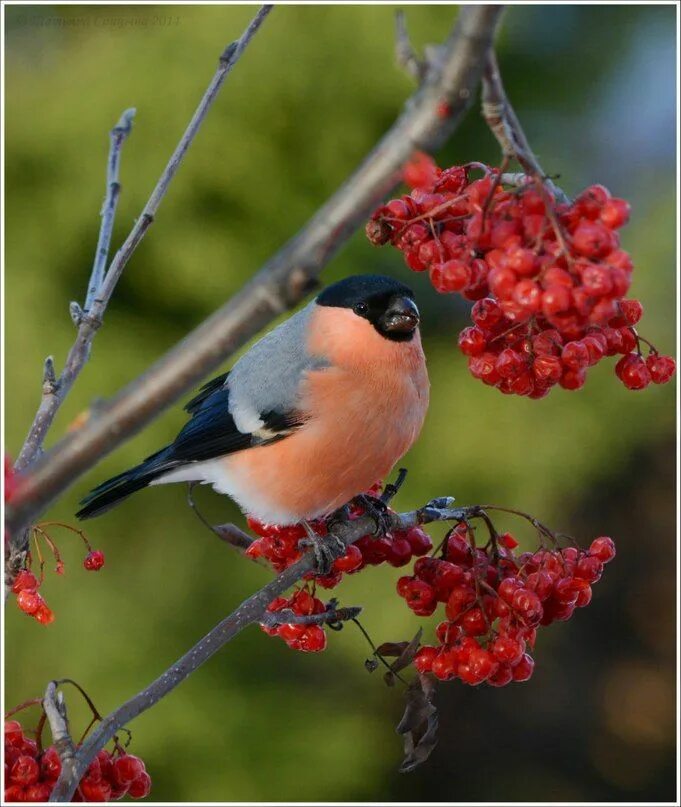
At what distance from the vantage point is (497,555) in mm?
1114

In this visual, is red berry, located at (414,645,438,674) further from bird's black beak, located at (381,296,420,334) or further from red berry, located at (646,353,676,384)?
bird's black beak, located at (381,296,420,334)

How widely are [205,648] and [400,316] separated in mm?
613

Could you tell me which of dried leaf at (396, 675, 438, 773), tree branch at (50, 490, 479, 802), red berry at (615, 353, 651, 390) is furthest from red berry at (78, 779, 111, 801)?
red berry at (615, 353, 651, 390)

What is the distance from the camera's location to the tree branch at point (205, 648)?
0.84 meters

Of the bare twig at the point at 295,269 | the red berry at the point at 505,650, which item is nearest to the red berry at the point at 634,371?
the red berry at the point at 505,650

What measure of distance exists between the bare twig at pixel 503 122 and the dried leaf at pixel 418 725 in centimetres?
54

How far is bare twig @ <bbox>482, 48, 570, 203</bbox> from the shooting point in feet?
2.23

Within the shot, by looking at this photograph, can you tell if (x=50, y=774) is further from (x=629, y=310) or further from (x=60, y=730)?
(x=629, y=310)

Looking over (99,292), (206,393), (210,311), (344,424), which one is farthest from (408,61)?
(210,311)

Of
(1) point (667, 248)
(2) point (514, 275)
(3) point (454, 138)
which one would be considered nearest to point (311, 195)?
(3) point (454, 138)

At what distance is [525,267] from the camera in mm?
792

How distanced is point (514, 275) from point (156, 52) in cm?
223

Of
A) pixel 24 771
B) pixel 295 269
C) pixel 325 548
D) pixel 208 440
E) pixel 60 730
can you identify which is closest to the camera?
pixel 295 269

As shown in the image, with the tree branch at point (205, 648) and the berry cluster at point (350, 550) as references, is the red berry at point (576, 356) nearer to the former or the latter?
the tree branch at point (205, 648)
